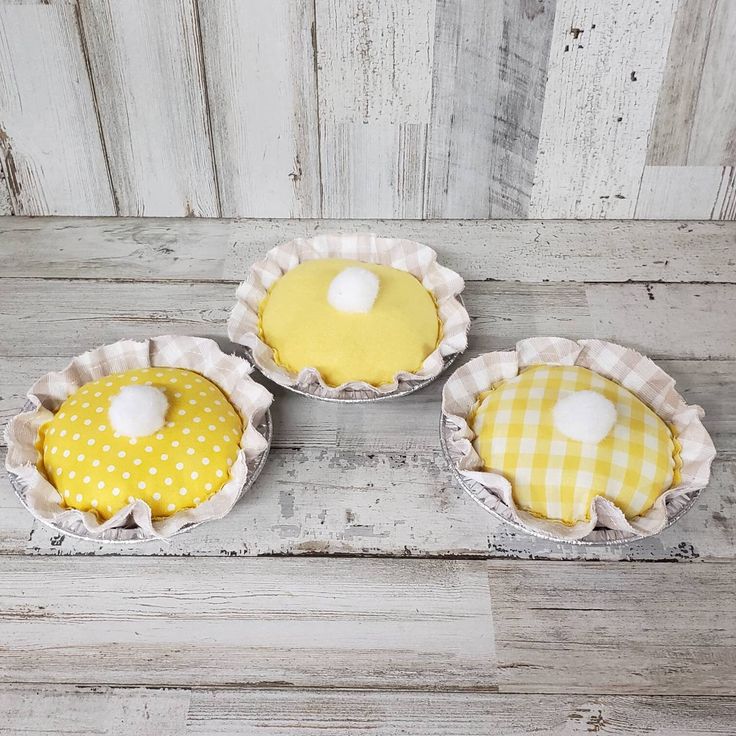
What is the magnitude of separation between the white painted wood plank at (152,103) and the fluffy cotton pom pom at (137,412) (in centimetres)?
54

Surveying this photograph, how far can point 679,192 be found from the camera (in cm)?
130

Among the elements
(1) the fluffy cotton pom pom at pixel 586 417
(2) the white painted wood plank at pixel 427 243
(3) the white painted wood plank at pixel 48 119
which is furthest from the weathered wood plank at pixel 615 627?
(3) the white painted wood plank at pixel 48 119

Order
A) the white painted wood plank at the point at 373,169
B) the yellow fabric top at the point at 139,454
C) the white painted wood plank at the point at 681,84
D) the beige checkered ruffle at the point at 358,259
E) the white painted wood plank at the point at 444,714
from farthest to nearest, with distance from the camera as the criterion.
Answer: the white painted wood plank at the point at 373,169
the white painted wood plank at the point at 681,84
the beige checkered ruffle at the point at 358,259
the yellow fabric top at the point at 139,454
the white painted wood plank at the point at 444,714

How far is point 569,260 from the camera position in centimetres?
126

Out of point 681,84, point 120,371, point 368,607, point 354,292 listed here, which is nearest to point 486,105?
point 681,84

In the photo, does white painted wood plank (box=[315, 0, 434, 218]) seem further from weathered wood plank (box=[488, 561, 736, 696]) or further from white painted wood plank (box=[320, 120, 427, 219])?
weathered wood plank (box=[488, 561, 736, 696])

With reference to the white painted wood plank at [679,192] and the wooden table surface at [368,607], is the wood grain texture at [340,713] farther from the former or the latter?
the white painted wood plank at [679,192]

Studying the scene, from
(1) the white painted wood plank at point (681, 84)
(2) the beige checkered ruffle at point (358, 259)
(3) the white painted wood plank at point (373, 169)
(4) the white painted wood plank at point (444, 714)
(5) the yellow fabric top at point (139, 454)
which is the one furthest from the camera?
(3) the white painted wood plank at point (373, 169)

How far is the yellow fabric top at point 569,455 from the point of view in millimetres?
821

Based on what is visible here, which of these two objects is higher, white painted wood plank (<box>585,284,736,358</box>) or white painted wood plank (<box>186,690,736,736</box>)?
white painted wood plank (<box>585,284,736,358</box>)

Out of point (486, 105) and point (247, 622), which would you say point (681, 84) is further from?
point (247, 622)

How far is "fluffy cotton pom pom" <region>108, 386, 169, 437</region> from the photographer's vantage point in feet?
2.75

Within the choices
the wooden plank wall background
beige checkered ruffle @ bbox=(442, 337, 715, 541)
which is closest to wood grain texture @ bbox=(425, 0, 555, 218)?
the wooden plank wall background

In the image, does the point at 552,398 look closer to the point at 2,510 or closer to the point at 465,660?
the point at 465,660
